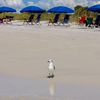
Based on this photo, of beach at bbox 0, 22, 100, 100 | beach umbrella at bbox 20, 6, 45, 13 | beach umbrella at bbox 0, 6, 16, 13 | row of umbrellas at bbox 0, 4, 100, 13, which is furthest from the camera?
beach umbrella at bbox 0, 6, 16, 13

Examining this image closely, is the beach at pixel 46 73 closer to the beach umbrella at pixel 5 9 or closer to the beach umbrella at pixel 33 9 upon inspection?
the beach umbrella at pixel 33 9

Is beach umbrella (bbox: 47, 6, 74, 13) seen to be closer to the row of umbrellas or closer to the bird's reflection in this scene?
the row of umbrellas

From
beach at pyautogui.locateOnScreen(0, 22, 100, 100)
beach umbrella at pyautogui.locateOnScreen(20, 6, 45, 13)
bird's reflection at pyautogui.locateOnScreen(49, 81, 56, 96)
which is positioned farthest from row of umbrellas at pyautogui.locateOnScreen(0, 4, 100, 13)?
bird's reflection at pyautogui.locateOnScreen(49, 81, 56, 96)

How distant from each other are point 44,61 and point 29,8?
23.8 metres

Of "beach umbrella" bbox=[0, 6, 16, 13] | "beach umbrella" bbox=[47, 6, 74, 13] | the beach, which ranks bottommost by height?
"beach umbrella" bbox=[0, 6, 16, 13]

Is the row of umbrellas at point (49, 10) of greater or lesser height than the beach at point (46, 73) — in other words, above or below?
below

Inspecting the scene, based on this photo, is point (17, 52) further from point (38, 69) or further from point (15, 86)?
point (15, 86)

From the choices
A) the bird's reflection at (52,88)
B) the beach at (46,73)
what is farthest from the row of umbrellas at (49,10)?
the bird's reflection at (52,88)

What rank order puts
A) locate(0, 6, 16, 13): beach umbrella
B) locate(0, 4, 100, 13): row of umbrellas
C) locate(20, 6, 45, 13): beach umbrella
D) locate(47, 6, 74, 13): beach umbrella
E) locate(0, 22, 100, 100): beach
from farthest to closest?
locate(0, 6, 16, 13): beach umbrella → locate(20, 6, 45, 13): beach umbrella → locate(47, 6, 74, 13): beach umbrella → locate(0, 4, 100, 13): row of umbrellas → locate(0, 22, 100, 100): beach

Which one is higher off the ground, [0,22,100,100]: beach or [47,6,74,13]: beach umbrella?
[0,22,100,100]: beach

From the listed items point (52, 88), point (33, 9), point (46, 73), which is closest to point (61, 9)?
point (33, 9)

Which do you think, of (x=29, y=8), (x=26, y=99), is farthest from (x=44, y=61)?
(x=29, y=8)

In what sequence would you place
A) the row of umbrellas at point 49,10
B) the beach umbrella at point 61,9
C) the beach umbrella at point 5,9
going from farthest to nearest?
1. the beach umbrella at point 5,9
2. the beach umbrella at point 61,9
3. the row of umbrellas at point 49,10

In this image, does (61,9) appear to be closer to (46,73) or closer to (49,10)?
(49,10)
